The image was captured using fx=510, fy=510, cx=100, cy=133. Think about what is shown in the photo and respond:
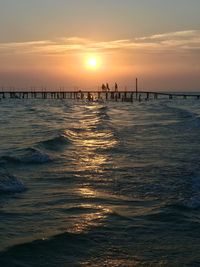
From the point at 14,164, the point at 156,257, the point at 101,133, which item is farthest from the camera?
the point at 101,133

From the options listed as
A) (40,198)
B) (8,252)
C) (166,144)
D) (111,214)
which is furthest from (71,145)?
(8,252)

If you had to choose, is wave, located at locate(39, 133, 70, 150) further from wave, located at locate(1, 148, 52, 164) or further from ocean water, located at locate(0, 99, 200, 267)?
wave, located at locate(1, 148, 52, 164)

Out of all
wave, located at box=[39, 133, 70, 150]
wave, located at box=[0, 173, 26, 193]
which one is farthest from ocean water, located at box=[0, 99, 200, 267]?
wave, located at box=[39, 133, 70, 150]

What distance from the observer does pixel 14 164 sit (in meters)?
15.4

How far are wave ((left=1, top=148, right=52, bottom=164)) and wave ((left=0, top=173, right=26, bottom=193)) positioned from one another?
3.56 metres

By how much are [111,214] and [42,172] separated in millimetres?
5137

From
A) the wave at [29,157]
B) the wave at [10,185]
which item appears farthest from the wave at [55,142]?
the wave at [10,185]

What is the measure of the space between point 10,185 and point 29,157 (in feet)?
16.0

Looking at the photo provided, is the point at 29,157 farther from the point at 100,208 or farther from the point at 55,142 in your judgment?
the point at 100,208

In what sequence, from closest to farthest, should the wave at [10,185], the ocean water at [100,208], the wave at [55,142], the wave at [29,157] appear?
1. the ocean water at [100,208]
2. the wave at [10,185]
3. the wave at [29,157]
4. the wave at [55,142]

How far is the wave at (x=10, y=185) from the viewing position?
36.9 feet

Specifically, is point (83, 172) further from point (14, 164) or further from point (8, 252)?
point (8, 252)

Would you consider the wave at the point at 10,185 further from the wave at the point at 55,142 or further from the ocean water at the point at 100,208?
the wave at the point at 55,142

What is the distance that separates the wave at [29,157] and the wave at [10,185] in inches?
140
